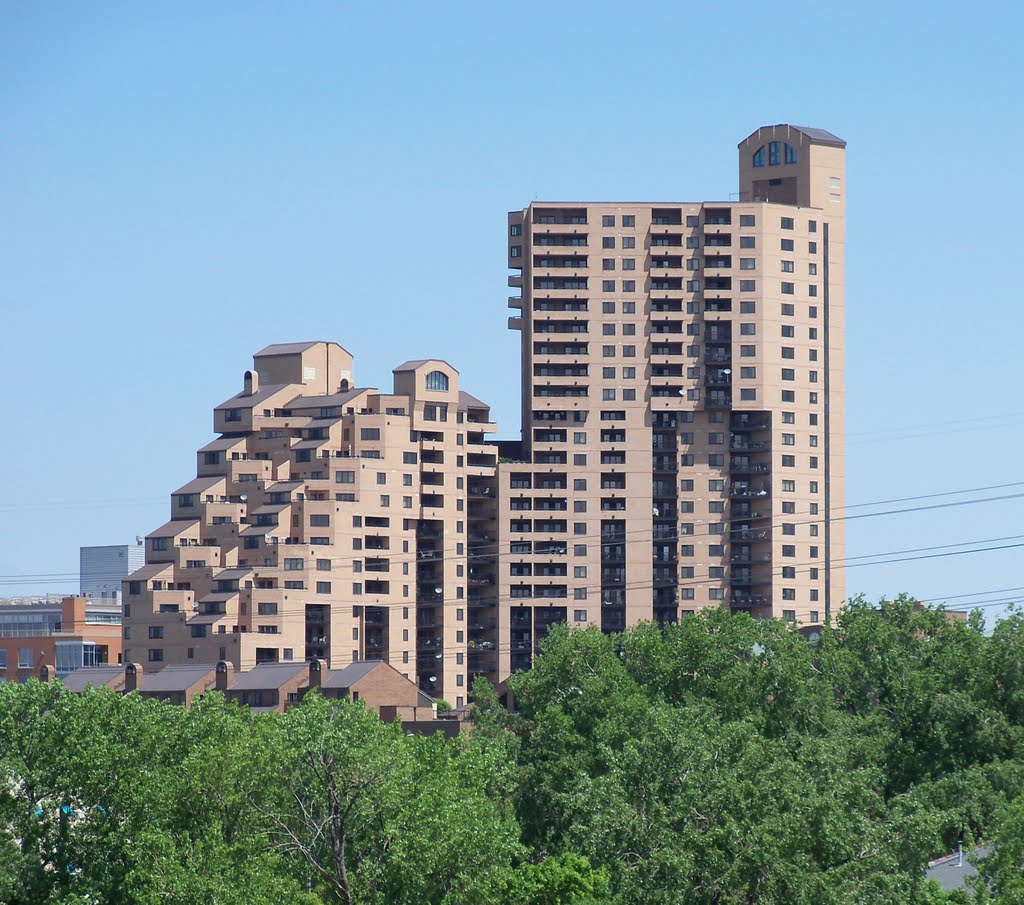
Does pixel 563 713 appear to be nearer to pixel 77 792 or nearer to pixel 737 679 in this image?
pixel 737 679

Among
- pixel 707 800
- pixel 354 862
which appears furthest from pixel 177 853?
pixel 707 800

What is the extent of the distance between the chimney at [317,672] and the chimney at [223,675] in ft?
38.1

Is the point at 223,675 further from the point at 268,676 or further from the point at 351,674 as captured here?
the point at 351,674

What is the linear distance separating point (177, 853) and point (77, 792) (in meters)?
10.7

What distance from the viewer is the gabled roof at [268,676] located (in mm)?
188500

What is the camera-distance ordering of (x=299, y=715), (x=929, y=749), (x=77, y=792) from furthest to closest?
(x=929, y=749), (x=77, y=792), (x=299, y=715)

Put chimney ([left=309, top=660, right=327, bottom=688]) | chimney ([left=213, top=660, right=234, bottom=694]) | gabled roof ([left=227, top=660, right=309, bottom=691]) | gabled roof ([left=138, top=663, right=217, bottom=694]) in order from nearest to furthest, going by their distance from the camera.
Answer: chimney ([left=309, top=660, right=327, bottom=688]), gabled roof ([left=227, top=660, right=309, bottom=691]), gabled roof ([left=138, top=663, right=217, bottom=694]), chimney ([left=213, top=660, right=234, bottom=694])

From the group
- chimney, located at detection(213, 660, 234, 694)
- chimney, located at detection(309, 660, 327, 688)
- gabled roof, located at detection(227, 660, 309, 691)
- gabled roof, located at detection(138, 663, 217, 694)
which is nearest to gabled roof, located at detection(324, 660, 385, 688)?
chimney, located at detection(309, 660, 327, 688)

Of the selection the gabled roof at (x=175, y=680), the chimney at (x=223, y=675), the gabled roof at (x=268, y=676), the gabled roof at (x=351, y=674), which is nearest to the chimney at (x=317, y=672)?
the gabled roof at (x=351, y=674)

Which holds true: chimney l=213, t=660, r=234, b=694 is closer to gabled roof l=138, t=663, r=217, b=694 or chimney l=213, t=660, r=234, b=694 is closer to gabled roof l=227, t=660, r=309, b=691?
gabled roof l=138, t=663, r=217, b=694

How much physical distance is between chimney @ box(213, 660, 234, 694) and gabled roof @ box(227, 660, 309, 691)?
1884 mm

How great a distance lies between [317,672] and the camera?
187 m

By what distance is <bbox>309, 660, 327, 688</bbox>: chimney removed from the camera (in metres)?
186

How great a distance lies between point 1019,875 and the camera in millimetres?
75250
